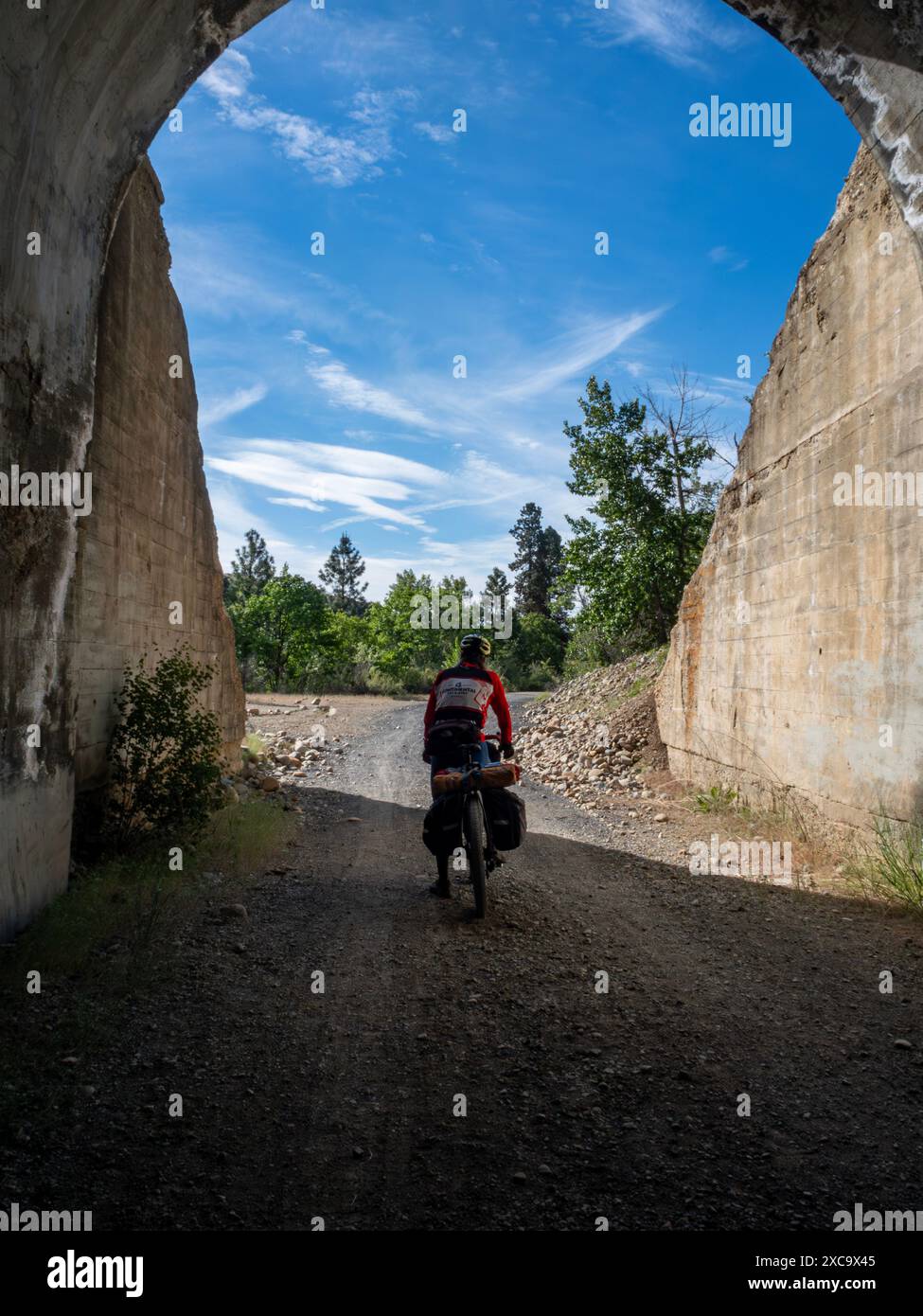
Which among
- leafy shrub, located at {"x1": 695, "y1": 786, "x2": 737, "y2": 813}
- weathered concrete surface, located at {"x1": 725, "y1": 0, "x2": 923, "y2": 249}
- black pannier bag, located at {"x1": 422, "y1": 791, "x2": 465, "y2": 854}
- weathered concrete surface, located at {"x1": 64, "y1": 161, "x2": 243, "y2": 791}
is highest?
weathered concrete surface, located at {"x1": 725, "y1": 0, "x2": 923, "y2": 249}

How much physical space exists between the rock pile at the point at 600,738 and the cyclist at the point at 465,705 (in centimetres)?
496

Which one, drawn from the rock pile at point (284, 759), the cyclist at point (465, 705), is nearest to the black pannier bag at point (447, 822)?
the cyclist at point (465, 705)

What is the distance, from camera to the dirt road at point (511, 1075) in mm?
2463

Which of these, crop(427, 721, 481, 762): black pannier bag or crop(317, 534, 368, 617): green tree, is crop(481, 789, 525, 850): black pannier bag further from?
crop(317, 534, 368, 617): green tree

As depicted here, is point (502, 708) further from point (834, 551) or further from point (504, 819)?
point (834, 551)

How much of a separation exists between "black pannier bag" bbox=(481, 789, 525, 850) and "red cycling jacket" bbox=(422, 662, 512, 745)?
1.66 feet

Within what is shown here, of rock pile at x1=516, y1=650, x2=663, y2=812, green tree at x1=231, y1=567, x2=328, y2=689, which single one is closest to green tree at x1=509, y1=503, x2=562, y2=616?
green tree at x1=231, y1=567, x2=328, y2=689

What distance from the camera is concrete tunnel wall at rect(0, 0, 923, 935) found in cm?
415

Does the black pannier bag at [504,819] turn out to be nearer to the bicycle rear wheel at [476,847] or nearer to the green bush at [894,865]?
the bicycle rear wheel at [476,847]

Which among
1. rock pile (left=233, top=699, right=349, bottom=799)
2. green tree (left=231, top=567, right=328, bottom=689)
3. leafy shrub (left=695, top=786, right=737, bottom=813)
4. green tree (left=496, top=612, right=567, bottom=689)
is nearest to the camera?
leafy shrub (left=695, top=786, right=737, bottom=813)

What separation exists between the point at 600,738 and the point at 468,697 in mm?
8583

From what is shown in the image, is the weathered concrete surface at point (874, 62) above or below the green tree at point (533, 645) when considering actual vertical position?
above

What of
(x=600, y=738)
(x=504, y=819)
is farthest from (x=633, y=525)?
(x=504, y=819)
